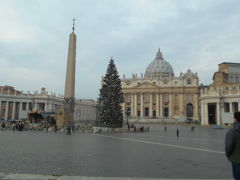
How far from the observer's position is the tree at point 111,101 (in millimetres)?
33438

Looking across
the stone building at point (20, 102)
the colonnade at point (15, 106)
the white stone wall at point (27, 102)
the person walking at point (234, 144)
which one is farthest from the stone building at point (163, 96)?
the person walking at point (234, 144)

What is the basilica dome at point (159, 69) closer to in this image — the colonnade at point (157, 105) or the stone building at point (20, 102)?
the colonnade at point (157, 105)

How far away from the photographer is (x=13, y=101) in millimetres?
73500

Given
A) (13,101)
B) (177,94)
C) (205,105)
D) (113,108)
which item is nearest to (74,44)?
(113,108)

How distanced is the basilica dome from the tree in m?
76.1

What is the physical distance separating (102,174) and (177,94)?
91.9 meters

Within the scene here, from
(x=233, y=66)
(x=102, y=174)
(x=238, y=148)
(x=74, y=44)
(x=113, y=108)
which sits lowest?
(x=102, y=174)

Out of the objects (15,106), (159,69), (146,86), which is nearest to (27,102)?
(15,106)

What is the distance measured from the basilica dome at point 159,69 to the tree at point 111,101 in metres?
76.1

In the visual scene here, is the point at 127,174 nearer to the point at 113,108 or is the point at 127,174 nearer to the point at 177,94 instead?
the point at 113,108

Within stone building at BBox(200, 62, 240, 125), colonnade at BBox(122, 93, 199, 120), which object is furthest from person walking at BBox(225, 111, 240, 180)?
colonnade at BBox(122, 93, 199, 120)

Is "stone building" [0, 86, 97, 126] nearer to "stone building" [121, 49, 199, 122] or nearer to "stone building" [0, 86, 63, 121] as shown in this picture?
"stone building" [0, 86, 63, 121]

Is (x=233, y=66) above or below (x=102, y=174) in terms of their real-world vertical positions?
above

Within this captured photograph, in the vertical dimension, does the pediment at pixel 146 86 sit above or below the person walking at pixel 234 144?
above
